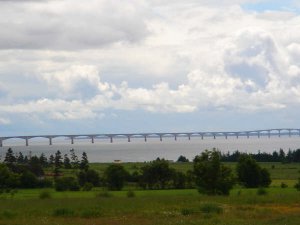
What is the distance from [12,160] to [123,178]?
109 feet

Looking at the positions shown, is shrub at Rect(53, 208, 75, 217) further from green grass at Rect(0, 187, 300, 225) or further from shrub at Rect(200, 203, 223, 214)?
shrub at Rect(200, 203, 223, 214)

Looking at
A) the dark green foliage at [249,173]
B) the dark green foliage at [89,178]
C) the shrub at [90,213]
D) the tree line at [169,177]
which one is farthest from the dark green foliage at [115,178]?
the shrub at [90,213]

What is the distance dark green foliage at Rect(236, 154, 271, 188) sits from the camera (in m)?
61.5

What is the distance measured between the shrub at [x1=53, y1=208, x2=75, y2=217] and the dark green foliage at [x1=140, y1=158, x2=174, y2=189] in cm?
4295

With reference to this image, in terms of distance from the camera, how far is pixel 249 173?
61.8 m

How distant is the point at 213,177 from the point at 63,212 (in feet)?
77.4

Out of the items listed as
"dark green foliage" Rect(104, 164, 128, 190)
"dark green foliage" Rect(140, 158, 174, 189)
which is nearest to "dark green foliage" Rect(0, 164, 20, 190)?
"dark green foliage" Rect(104, 164, 128, 190)

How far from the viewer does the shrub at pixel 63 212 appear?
2560cm

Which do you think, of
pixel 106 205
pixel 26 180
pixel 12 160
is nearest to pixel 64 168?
pixel 12 160

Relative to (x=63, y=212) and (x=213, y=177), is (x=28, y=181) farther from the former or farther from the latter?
(x=63, y=212)

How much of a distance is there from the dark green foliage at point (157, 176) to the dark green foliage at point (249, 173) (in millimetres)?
10082

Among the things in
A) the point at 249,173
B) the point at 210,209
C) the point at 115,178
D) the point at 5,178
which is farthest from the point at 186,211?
the point at 115,178

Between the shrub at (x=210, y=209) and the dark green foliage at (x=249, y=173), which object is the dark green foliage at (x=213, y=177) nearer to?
the dark green foliage at (x=249, y=173)

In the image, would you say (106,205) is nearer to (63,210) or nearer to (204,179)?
(63,210)
